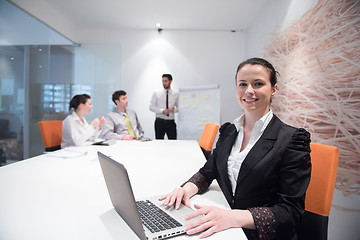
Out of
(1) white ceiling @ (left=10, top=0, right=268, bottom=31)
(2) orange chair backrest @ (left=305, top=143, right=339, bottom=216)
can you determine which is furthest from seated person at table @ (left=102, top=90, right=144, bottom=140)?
(2) orange chair backrest @ (left=305, top=143, right=339, bottom=216)

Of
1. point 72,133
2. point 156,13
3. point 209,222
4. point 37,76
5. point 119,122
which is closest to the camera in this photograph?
A: point 209,222

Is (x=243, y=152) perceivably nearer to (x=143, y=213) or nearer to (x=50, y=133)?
(x=143, y=213)

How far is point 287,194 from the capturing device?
0.84 metres

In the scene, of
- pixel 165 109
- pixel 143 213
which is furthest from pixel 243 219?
pixel 165 109

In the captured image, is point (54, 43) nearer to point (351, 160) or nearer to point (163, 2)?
point (163, 2)

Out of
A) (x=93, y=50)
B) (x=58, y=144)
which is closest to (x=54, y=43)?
(x=93, y=50)

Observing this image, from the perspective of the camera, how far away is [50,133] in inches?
102

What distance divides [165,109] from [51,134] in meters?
2.49

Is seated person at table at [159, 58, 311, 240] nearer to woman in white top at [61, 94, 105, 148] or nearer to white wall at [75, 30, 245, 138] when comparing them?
woman in white top at [61, 94, 105, 148]

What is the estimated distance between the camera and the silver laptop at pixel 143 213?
0.61m

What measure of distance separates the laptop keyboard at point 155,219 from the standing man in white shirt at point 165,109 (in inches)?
153

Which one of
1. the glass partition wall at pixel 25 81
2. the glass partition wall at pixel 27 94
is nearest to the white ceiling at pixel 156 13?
the glass partition wall at pixel 25 81

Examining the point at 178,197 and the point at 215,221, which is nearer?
the point at 215,221

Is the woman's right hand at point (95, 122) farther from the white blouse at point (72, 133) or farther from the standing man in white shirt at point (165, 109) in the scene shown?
the standing man in white shirt at point (165, 109)
